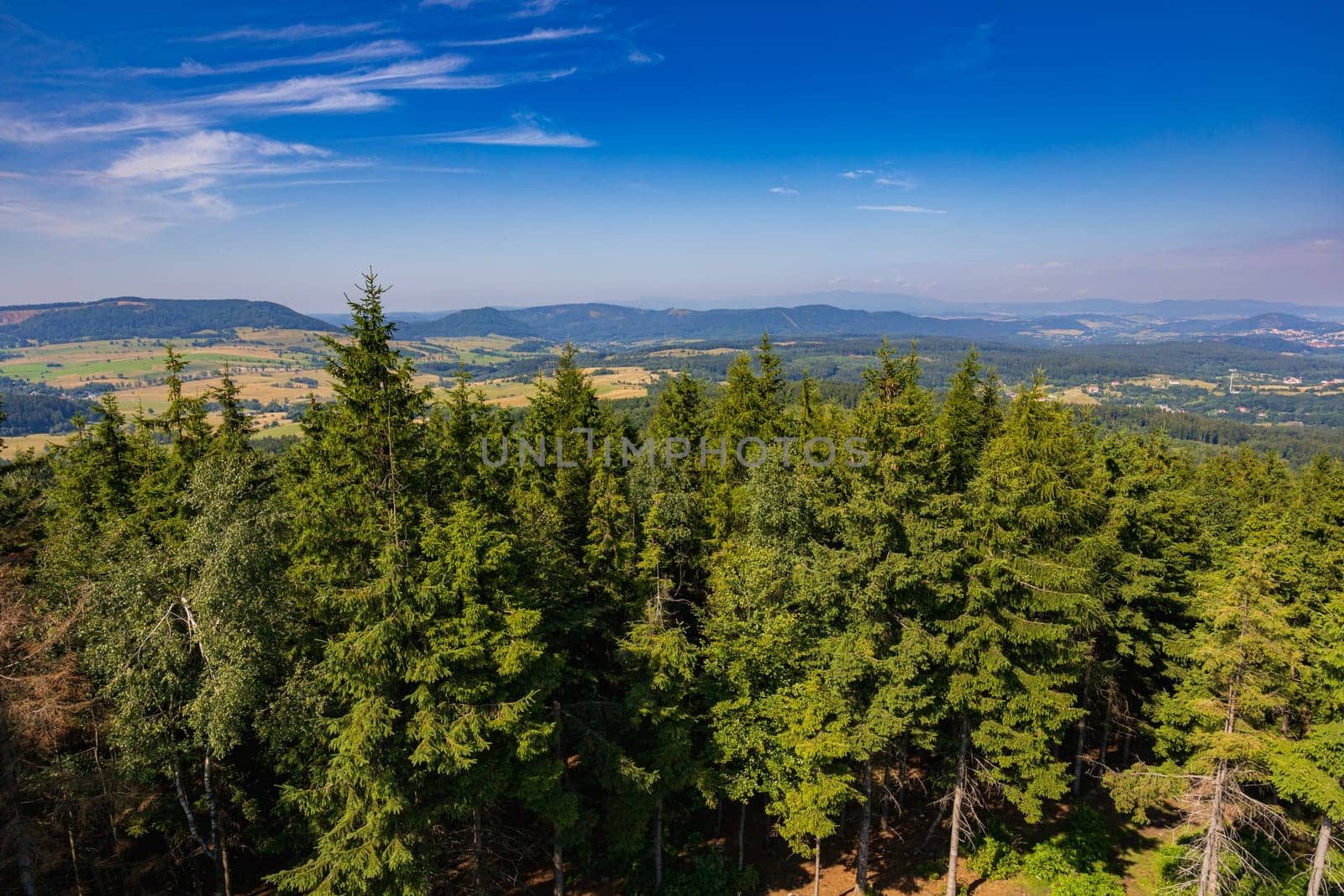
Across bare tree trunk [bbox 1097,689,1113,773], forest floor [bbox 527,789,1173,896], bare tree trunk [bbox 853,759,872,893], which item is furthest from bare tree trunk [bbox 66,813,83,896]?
bare tree trunk [bbox 1097,689,1113,773]

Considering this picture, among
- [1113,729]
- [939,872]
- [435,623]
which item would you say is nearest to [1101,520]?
[1113,729]

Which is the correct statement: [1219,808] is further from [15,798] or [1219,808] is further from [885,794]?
[15,798]

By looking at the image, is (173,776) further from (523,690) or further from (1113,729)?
(1113,729)

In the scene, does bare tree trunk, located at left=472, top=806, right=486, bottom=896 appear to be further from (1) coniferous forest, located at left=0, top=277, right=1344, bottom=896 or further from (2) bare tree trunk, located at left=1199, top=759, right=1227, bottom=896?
(2) bare tree trunk, located at left=1199, top=759, right=1227, bottom=896

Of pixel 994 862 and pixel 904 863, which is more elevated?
pixel 994 862

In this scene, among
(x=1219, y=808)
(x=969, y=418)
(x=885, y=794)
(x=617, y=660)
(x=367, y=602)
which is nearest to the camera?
(x=367, y=602)

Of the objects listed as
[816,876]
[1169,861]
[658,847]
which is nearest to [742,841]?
[816,876]
